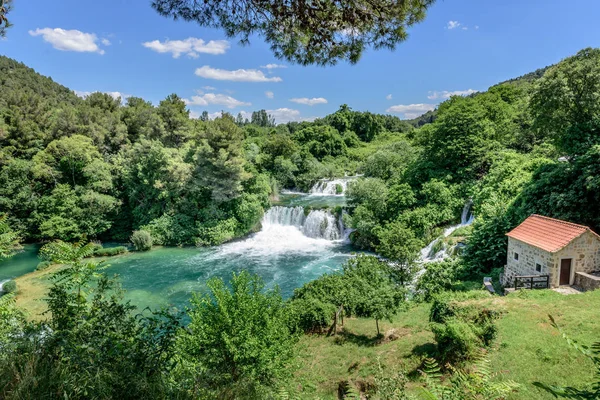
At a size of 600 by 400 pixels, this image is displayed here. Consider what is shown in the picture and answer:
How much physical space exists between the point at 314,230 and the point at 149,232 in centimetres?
1335

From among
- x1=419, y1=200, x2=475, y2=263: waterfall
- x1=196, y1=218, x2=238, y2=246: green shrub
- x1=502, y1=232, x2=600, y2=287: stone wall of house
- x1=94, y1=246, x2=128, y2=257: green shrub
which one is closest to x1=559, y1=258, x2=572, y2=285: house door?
x1=502, y1=232, x2=600, y2=287: stone wall of house

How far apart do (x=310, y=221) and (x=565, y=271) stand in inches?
686

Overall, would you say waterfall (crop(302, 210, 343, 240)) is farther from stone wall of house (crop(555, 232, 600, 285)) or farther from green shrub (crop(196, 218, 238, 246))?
stone wall of house (crop(555, 232, 600, 285))

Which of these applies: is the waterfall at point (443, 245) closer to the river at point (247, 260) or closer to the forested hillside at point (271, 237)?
the forested hillside at point (271, 237)

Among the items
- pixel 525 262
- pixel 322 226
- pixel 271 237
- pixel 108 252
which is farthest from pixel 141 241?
pixel 525 262

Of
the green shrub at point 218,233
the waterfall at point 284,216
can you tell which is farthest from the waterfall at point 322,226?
the green shrub at point 218,233

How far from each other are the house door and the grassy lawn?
119 cm

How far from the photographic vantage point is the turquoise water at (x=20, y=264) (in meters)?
20.0

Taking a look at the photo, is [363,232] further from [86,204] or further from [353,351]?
[86,204]

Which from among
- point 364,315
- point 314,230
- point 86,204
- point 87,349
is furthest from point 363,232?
point 86,204

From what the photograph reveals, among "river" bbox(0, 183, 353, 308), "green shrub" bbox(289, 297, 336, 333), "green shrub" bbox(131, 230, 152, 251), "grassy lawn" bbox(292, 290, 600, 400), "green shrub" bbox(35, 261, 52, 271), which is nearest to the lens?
"grassy lawn" bbox(292, 290, 600, 400)

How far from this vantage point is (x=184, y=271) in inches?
810

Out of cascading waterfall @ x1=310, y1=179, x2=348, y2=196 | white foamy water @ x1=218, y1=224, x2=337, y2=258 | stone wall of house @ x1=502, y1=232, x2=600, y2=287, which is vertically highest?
A: cascading waterfall @ x1=310, y1=179, x2=348, y2=196

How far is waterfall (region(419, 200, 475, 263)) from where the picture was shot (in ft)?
58.0
